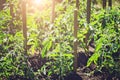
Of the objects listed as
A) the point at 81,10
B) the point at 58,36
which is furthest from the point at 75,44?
the point at 81,10

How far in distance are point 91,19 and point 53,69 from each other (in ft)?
5.35

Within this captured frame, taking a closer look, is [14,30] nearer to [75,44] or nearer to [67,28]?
[67,28]

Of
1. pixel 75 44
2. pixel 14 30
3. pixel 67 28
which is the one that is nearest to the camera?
pixel 75 44

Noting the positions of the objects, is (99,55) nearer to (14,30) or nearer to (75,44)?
(75,44)

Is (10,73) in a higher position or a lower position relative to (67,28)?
lower

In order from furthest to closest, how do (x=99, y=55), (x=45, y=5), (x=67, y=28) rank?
(x=45, y=5)
(x=67, y=28)
(x=99, y=55)

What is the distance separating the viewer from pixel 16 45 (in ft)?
16.1

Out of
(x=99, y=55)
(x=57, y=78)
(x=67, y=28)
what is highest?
(x=67, y=28)

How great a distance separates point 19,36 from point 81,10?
5.60 ft

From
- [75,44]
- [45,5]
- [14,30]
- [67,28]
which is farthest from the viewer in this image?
[45,5]

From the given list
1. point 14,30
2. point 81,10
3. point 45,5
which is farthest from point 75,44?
point 45,5

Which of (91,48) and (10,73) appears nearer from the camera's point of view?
(10,73)

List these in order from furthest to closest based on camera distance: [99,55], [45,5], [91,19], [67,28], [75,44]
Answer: [45,5]
[91,19]
[67,28]
[75,44]
[99,55]

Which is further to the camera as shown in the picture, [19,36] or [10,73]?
[19,36]
